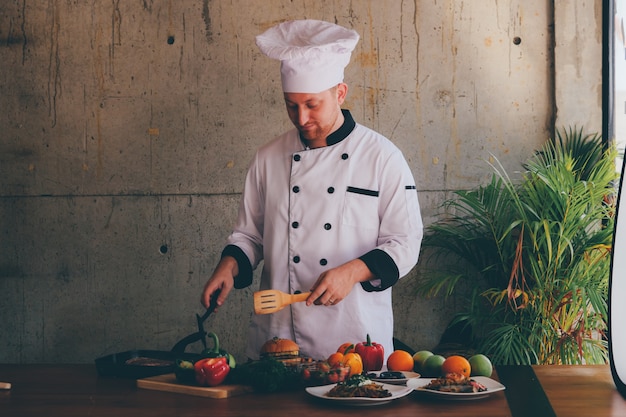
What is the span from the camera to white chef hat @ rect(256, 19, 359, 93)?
2816mm

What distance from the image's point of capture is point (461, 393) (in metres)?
1.89

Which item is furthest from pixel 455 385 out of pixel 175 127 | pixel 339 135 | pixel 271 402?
pixel 175 127

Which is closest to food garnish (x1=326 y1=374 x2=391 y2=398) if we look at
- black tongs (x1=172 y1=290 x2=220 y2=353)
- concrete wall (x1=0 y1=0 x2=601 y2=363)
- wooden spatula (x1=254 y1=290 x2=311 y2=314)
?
wooden spatula (x1=254 y1=290 x2=311 y2=314)

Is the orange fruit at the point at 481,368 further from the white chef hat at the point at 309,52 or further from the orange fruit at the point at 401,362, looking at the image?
the white chef hat at the point at 309,52

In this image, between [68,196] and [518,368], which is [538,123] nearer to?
[518,368]

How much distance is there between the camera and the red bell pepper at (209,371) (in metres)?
2.05

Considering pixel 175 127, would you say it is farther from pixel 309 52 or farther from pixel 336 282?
pixel 336 282

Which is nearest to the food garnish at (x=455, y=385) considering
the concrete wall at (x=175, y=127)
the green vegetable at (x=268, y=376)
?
the green vegetable at (x=268, y=376)

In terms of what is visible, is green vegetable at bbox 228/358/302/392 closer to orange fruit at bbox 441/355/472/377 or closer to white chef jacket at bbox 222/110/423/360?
orange fruit at bbox 441/355/472/377

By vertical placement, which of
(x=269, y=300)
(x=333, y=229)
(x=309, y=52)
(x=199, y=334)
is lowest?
(x=199, y=334)

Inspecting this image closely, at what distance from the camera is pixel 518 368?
91.7 inches

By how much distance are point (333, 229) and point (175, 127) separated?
6.21 feet

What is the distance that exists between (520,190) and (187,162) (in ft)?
6.10

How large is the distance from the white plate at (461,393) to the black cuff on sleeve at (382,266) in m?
0.65
